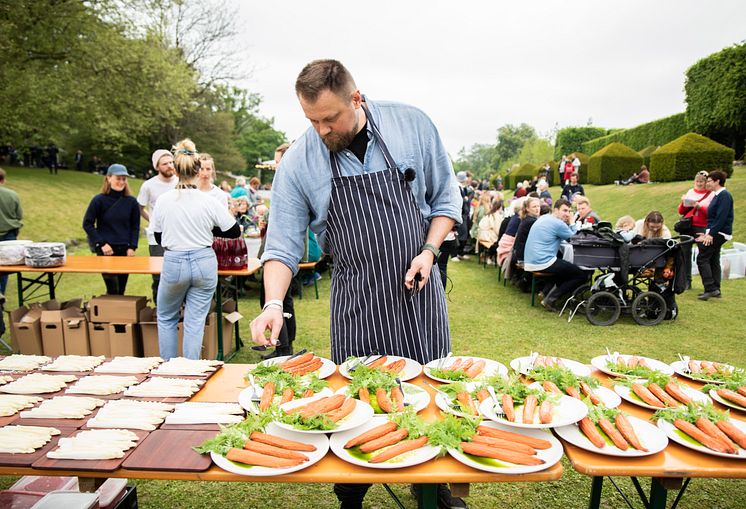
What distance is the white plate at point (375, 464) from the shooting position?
1530 mm

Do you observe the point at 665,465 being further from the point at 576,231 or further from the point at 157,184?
the point at 576,231

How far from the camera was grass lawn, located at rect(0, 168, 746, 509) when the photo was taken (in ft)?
9.84

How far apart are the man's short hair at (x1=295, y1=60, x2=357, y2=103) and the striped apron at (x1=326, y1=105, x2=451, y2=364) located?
0.34 metres

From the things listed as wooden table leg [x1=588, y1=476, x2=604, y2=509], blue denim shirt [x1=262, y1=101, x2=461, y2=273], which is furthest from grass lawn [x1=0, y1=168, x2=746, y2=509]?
blue denim shirt [x1=262, y1=101, x2=461, y2=273]

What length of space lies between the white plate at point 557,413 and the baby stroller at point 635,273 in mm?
5159

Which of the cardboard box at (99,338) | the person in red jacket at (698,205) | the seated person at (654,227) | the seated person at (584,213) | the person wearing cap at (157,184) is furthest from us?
the seated person at (584,213)

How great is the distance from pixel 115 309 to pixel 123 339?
0.32 meters

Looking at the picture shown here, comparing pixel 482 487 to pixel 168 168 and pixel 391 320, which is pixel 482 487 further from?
pixel 168 168

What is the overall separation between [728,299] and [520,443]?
8.24 metres

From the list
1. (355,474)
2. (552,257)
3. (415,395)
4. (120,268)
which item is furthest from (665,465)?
(552,257)

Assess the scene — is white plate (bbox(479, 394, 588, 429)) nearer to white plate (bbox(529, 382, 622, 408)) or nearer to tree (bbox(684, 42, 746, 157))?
white plate (bbox(529, 382, 622, 408))

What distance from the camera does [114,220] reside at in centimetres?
612

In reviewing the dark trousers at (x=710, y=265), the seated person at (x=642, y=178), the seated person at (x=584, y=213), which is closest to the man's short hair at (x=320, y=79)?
the seated person at (x=584, y=213)

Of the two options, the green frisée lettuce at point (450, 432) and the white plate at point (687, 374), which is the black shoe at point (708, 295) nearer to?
the white plate at point (687, 374)
